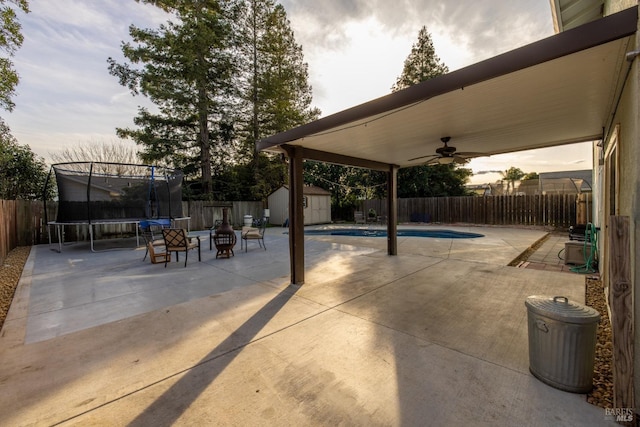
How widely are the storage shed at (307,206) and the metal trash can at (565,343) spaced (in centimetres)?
1481

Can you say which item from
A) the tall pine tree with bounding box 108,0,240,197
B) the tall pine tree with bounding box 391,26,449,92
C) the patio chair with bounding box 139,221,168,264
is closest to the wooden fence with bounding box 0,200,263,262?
the patio chair with bounding box 139,221,168,264

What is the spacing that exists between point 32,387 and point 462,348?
3581mm

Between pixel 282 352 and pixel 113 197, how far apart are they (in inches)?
Answer: 435

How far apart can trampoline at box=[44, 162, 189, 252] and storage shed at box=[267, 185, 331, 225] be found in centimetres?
664

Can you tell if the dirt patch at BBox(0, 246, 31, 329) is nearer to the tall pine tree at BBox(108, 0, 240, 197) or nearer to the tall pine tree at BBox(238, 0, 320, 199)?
the tall pine tree at BBox(108, 0, 240, 197)

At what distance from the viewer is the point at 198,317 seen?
3.30m

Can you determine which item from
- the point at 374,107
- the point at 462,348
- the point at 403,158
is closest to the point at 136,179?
the point at 403,158

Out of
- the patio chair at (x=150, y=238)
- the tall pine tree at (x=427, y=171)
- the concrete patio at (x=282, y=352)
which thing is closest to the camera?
the concrete patio at (x=282, y=352)

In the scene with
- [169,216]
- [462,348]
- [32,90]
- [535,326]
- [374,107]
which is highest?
[32,90]

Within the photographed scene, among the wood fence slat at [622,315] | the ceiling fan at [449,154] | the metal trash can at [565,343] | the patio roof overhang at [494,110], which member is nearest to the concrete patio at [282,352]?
the metal trash can at [565,343]

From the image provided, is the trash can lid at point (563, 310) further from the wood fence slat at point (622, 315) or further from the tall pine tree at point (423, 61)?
the tall pine tree at point (423, 61)

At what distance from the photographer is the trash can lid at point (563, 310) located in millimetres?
1796

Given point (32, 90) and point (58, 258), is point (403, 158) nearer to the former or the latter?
point (58, 258)

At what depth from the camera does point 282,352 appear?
8.16 ft
